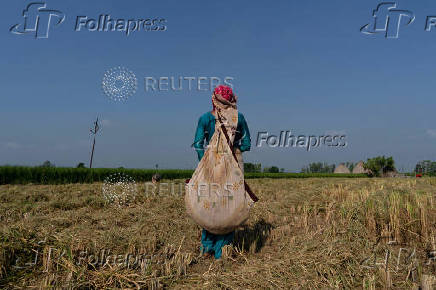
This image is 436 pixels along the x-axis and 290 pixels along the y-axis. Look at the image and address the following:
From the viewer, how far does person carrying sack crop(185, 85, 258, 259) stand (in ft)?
11.0

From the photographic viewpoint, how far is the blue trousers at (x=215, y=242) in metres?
3.71

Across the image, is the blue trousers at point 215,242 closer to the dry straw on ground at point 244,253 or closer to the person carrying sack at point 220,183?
the person carrying sack at point 220,183

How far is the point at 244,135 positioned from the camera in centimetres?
385

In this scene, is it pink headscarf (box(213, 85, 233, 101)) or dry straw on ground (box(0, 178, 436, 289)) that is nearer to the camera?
dry straw on ground (box(0, 178, 436, 289))

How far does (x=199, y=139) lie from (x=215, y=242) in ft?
4.83

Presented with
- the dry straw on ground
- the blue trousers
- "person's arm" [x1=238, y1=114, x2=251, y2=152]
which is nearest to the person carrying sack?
the blue trousers

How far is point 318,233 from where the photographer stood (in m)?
4.55

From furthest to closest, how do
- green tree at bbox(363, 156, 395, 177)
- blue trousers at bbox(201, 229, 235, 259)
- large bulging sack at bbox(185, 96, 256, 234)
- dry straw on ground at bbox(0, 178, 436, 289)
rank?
green tree at bbox(363, 156, 395, 177), blue trousers at bbox(201, 229, 235, 259), large bulging sack at bbox(185, 96, 256, 234), dry straw on ground at bbox(0, 178, 436, 289)

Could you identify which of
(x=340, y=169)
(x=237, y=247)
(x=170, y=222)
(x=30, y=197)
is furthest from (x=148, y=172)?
(x=340, y=169)

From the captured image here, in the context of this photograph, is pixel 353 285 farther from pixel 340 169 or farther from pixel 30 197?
pixel 340 169

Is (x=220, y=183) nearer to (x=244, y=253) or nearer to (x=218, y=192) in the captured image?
(x=218, y=192)

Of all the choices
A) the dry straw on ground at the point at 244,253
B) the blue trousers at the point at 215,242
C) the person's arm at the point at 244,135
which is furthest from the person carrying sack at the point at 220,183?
the dry straw on ground at the point at 244,253

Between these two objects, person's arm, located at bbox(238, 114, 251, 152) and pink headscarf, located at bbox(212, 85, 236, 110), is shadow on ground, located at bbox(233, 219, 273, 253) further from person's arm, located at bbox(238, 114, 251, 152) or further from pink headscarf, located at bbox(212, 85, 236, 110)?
pink headscarf, located at bbox(212, 85, 236, 110)

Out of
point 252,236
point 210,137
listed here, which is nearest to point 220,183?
point 210,137
